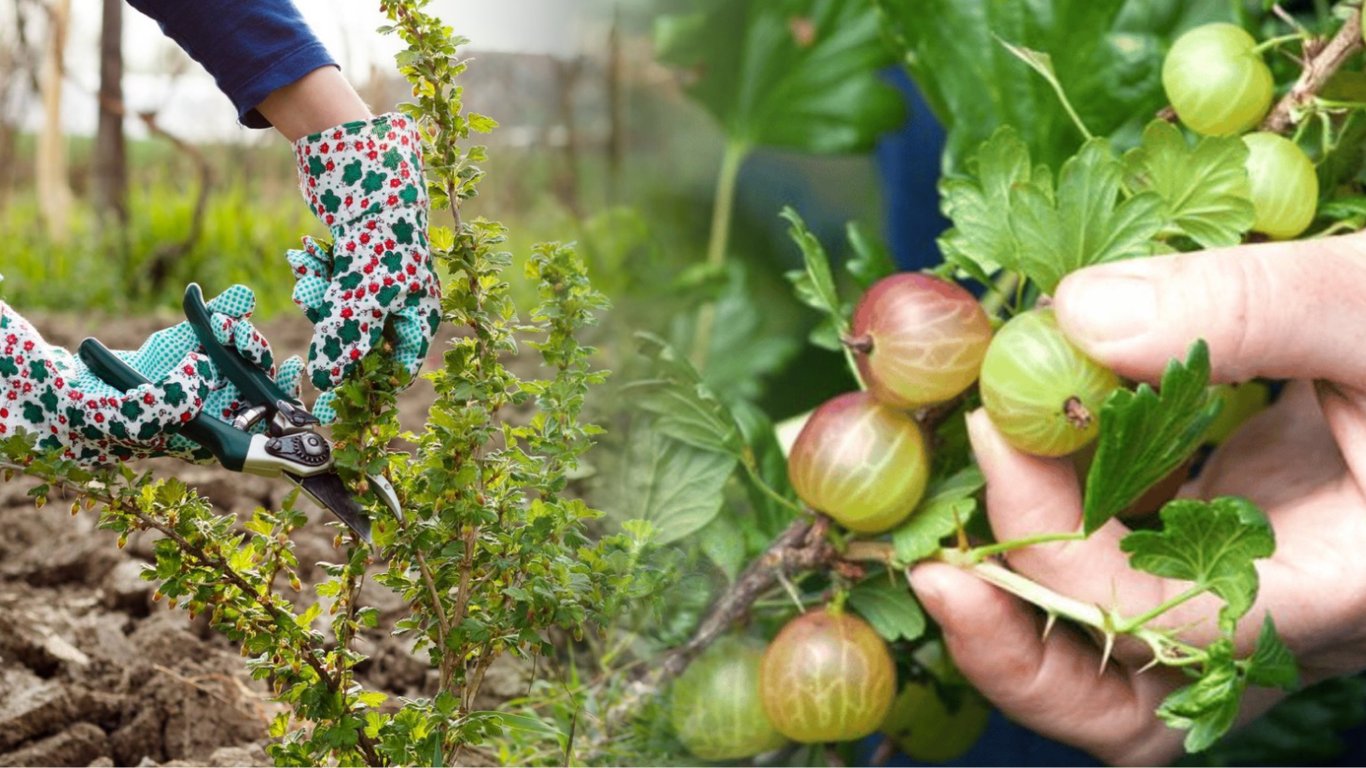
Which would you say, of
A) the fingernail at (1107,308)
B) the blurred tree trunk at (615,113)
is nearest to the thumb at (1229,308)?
the fingernail at (1107,308)

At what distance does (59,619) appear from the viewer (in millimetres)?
768

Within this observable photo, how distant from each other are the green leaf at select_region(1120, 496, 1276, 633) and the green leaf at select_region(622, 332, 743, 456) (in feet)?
0.54

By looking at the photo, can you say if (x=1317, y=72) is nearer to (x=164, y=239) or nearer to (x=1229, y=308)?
(x=1229, y=308)

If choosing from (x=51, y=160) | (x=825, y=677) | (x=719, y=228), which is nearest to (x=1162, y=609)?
(x=825, y=677)

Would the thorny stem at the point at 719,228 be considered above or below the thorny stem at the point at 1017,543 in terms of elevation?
above

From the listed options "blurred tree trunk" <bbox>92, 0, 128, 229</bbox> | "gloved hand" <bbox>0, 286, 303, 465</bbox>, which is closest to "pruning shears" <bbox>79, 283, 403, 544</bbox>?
"gloved hand" <bbox>0, 286, 303, 465</bbox>

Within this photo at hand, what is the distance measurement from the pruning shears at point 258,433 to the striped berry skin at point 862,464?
0.16 metres

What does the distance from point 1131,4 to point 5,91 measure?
Answer: 71.9 inches

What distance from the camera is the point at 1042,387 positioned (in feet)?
1.61

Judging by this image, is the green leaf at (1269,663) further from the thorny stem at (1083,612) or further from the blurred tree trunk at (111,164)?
the blurred tree trunk at (111,164)

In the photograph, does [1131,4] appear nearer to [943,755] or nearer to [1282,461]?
[1282,461]

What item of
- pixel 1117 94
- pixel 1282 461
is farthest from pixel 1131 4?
pixel 1282 461

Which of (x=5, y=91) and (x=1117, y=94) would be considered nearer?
(x=1117, y=94)

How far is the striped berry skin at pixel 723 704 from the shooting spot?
57 centimetres
